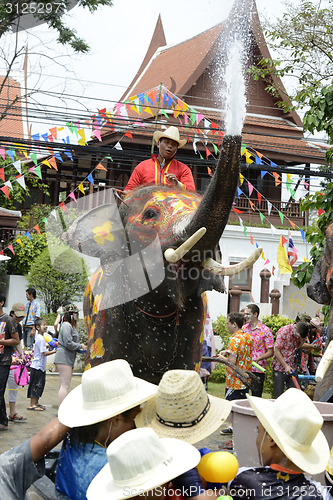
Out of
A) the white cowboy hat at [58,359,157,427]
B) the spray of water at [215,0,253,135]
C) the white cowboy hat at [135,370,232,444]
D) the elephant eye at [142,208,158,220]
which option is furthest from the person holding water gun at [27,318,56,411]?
the white cowboy hat at [135,370,232,444]

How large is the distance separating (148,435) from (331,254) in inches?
98.8

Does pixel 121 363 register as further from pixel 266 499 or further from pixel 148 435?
pixel 266 499

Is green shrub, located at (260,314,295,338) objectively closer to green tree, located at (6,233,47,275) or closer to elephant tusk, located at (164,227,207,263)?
elephant tusk, located at (164,227,207,263)

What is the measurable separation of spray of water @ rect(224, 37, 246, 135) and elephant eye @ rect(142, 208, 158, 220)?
0.94 metres

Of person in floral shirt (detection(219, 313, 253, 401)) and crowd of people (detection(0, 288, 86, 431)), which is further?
person in floral shirt (detection(219, 313, 253, 401))

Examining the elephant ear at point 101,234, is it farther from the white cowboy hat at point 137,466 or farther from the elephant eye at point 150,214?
the white cowboy hat at point 137,466

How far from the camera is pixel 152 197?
163 inches

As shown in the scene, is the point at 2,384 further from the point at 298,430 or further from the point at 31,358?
the point at 298,430

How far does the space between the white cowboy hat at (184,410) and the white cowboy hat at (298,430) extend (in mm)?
273

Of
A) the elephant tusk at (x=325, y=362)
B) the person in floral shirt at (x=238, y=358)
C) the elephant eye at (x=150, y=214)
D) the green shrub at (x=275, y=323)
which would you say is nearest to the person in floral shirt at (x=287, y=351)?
the person in floral shirt at (x=238, y=358)

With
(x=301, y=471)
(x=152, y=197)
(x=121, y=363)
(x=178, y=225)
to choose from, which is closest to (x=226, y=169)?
(x=178, y=225)

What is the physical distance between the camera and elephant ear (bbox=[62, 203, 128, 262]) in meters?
4.17

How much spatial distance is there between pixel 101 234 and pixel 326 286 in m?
1.64

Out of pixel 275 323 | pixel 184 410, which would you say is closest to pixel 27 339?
pixel 275 323
